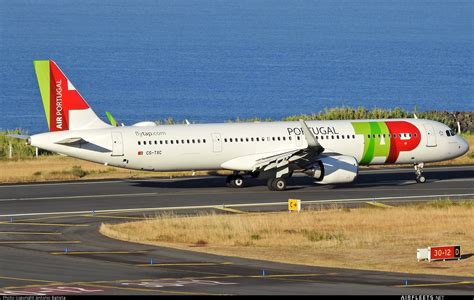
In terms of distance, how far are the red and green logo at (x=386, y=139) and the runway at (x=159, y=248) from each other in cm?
187

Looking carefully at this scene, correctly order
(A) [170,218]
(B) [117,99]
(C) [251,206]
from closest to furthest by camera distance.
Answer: (A) [170,218], (C) [251,206], (B) [117,99]

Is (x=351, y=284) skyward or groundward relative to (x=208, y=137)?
groundward

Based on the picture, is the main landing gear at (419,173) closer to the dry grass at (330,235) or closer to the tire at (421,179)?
the tire at (421,179)

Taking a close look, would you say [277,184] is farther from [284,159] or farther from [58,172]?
[58,172]

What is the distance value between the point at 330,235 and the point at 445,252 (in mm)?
7700

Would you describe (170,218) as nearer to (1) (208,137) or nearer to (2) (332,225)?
(2) (332,225)

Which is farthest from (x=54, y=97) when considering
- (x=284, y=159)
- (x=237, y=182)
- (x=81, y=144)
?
(x=284, y=159)

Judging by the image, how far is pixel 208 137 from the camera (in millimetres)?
66438

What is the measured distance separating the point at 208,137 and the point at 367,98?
12128 centimetres

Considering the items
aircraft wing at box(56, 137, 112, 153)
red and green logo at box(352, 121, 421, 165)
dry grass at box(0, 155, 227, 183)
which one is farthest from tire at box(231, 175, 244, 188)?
aircraft wing at box(56, 137, 112, 153)

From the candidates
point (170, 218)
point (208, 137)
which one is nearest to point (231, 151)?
point (208, 137)

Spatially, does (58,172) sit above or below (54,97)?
below

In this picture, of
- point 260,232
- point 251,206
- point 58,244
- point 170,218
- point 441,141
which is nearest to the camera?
point 58,244

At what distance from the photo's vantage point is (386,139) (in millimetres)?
68938
